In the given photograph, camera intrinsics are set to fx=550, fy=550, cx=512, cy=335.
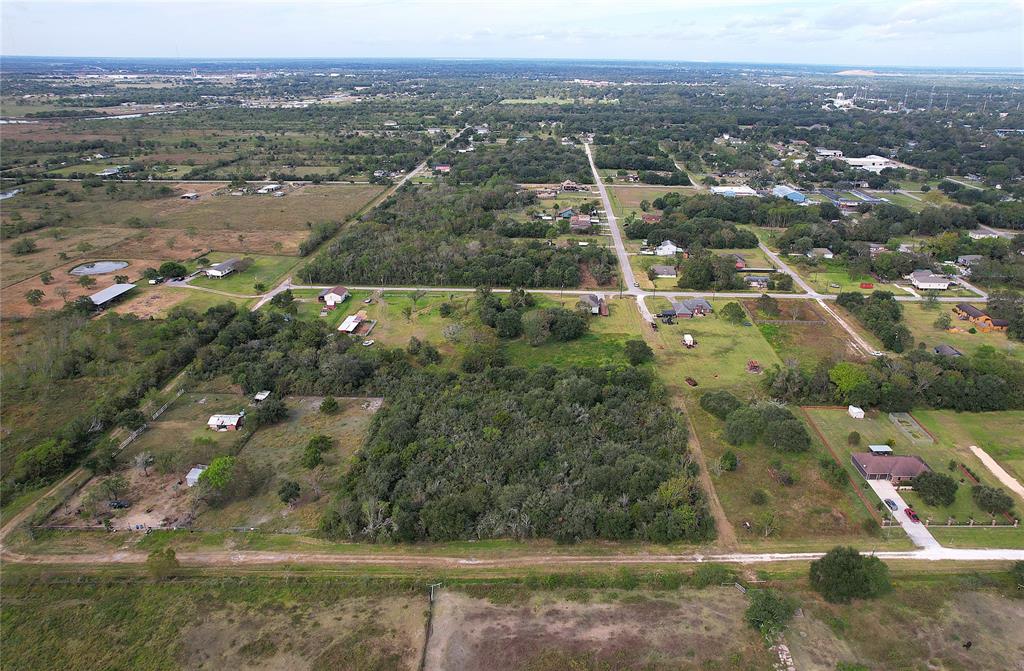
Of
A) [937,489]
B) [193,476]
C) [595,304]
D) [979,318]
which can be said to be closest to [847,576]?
[937,489]

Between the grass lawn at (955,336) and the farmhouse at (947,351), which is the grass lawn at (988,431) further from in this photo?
the grass lawn at (955,336)

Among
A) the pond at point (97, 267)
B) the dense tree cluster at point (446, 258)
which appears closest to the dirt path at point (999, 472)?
the dense tree cluster at point (446, 258)

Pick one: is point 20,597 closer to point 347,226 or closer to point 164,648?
point 164,648

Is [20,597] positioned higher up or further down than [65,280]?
further down

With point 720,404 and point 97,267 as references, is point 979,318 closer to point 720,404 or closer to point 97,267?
point 720,404

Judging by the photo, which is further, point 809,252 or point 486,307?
point 809,252

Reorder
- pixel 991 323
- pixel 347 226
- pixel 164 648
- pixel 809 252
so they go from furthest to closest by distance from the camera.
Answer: pixel 347 226 < pixel 809 252 < pixel 991 323 < pixel 164 648

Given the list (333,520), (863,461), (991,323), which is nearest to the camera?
(333,520)

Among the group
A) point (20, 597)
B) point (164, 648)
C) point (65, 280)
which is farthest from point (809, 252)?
point (65, 280)
